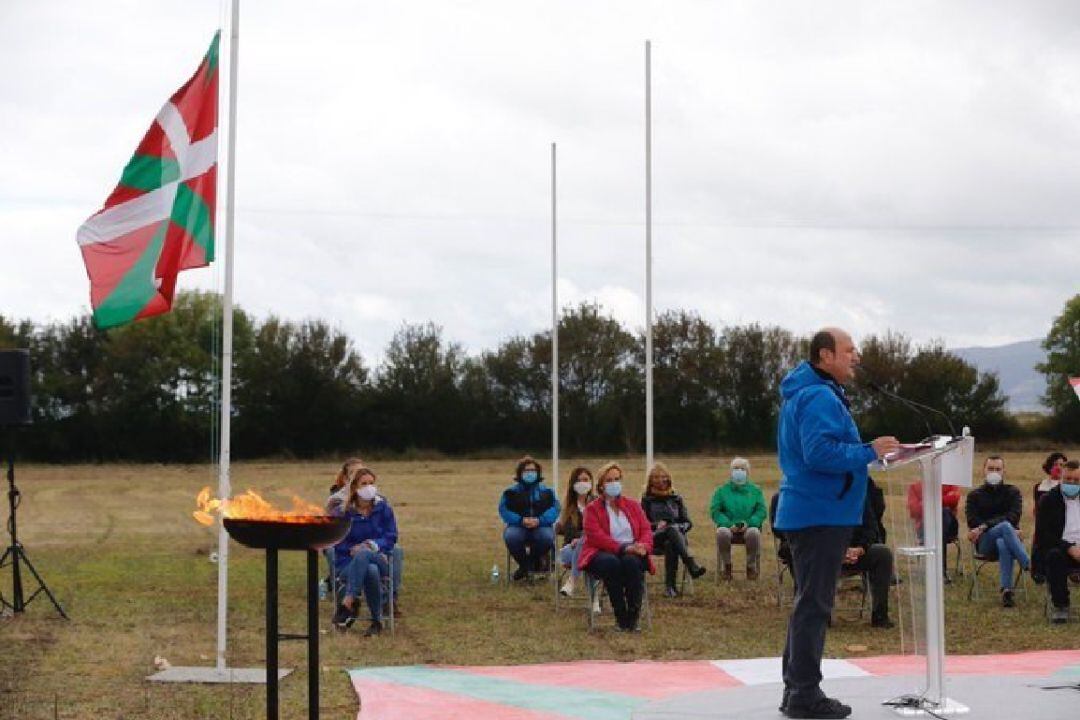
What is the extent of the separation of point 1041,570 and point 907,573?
5.49 meters

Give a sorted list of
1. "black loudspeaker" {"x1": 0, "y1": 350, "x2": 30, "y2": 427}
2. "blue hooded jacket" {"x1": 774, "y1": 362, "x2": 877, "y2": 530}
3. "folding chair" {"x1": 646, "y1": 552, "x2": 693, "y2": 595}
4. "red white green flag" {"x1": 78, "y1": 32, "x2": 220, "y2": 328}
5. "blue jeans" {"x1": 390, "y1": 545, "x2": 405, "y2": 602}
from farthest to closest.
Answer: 1. "folding chair" {"x1": 646, "y1": 552, "x2": 693, "y2": 595}
2. "blue jeans" {"x1": 390, "y1": 545, "x2": 405, "y2": 602}
3. "black loudspeaker" {"x1": 0, "y1": 350, "x2": 30, "y2": 427}
4. "red white green flag" {"x1": 78, "y1": 32, "x2": 220, "y2": 328}
5. "blue hooded jacket" {"x1": 774, "y1": 362, "x2": 877, "y2": 530}

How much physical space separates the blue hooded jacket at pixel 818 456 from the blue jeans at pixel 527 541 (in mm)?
7741

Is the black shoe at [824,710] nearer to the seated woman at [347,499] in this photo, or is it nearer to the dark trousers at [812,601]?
the dark trousers at [812,601]

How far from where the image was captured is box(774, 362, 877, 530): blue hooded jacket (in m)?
6.11

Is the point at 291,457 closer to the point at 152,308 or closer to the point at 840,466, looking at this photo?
the point at 152,308

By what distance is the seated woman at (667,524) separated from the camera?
13.1m

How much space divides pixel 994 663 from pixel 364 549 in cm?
468

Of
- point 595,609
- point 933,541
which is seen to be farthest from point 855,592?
point 933,541

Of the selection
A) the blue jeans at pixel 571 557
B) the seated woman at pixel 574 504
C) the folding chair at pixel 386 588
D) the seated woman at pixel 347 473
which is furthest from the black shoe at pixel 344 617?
the seated woman at pixel 574 504

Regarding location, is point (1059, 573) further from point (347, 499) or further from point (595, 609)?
point (347, 499)

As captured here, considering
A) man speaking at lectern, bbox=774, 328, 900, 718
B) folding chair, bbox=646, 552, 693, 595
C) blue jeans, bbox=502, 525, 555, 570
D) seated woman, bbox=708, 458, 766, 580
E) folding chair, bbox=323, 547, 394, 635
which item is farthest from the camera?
seated woman, bbox=708, 458, 766, 580

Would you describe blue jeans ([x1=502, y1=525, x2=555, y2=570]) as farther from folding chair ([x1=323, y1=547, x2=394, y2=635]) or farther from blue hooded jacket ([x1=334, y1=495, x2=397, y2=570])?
blue hooded jacket ([x1=334, y1=495, x2=397, y2=570])

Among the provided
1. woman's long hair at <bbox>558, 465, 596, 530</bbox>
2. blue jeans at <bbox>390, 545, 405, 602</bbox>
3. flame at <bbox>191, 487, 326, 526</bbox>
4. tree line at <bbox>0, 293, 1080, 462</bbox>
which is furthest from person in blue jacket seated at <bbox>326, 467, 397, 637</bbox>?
tree line at <bbox>0, 293, 1080, 462</bbox>

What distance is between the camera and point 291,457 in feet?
158
